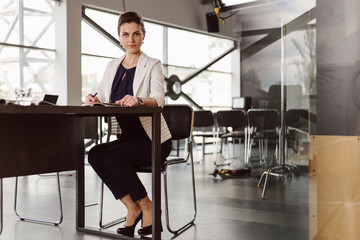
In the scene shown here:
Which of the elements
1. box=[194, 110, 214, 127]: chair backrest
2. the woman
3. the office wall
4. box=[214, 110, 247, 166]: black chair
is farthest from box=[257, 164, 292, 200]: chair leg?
box=[194, 110, 214, 127]: chair backrest

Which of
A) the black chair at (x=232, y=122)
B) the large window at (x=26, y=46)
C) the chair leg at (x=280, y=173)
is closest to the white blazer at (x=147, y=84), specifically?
the chair leg at (x=280, y=173)

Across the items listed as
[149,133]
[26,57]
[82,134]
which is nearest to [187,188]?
[82,134]

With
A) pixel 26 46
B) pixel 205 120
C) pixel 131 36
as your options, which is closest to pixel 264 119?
pixel 131 36

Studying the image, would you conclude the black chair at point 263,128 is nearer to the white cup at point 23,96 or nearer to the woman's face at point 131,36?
the woman's face at point 131,36

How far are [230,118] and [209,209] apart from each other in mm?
2662

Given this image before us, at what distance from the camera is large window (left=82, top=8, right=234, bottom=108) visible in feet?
25.7

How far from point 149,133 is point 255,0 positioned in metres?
1.83

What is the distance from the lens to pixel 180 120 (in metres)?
2.65

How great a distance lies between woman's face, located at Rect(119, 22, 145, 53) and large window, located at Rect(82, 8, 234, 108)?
16.7 ft

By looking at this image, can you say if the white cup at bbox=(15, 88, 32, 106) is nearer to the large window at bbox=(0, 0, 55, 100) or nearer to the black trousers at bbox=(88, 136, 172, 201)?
the black trousers at bbox=(88, 136, 172, 201)

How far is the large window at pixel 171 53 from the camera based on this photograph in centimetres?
782

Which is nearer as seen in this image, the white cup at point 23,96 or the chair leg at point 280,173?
the white cup at point 23,96

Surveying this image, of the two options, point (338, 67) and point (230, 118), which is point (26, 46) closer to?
point (230, 118)

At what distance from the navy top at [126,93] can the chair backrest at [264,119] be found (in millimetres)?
1084
